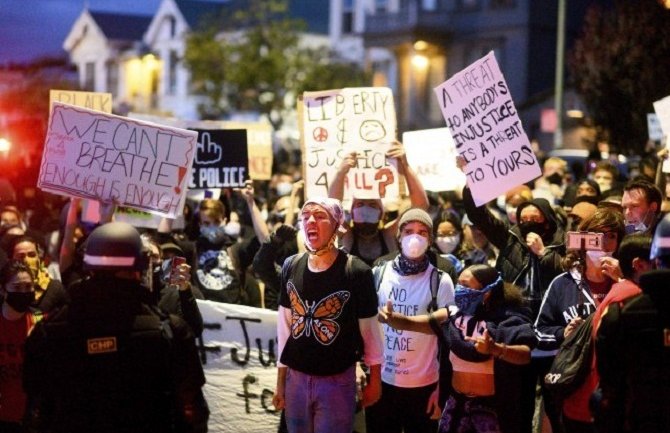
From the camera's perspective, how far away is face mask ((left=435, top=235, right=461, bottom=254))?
9336 millimetres

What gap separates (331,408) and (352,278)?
2.42ft

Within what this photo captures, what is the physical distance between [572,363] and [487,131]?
9.30 feet

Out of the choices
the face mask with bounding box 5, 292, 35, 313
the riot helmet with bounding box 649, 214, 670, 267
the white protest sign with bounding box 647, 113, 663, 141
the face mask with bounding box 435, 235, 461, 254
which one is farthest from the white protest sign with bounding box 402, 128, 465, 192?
the riot helmet with bounding box 649, 214, 670, 267

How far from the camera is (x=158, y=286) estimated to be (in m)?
6.35

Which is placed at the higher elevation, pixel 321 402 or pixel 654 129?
pixel 654 129

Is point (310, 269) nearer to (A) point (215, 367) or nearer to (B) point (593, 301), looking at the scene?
(B) point (593, 301)

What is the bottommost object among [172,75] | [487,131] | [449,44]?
[487,131]

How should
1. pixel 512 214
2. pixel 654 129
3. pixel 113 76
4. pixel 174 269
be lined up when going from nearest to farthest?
pixel 174 269 → pixel 512 214 → pixel 654 129 → pixel 113 76

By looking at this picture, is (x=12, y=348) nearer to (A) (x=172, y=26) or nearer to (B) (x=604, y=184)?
(B) (x=604, y=184)

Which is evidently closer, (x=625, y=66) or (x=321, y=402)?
(x=321, y=402)

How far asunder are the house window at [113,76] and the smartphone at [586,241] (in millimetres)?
64346

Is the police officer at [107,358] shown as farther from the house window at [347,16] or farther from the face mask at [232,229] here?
the house window at [347,16]

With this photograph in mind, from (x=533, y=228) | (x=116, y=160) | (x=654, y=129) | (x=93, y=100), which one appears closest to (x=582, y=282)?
(x=533, y=228)

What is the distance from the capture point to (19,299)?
7238mm
